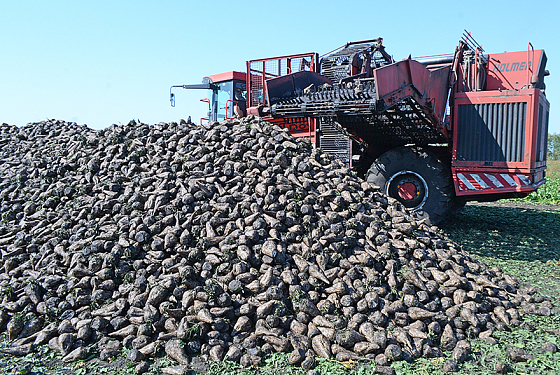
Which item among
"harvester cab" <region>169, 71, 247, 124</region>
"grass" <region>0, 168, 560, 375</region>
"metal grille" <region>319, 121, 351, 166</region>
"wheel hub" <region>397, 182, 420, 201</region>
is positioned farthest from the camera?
"harvester cab" <region>169, 71, 247, 124</region>

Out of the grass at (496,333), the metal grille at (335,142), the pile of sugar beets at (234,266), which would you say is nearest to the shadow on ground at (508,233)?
the grass at (496,333)

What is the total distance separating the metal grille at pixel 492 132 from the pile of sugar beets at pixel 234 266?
79.1 inches

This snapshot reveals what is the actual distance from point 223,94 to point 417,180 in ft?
17.7

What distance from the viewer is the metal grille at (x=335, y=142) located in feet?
25.8

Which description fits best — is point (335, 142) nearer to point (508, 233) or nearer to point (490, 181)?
point (490, 181)

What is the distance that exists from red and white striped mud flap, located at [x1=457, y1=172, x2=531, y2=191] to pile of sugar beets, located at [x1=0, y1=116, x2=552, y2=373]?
1735 millimetres

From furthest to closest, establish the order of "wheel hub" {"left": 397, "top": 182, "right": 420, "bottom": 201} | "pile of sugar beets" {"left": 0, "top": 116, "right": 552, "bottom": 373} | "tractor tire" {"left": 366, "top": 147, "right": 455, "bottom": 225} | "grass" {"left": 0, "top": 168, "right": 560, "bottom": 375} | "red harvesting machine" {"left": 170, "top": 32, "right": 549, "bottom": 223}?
"wheel hub" {"left": 397, "top": 182, "right": 420, "bottom": 201} < "tractor tire" {"left": 366, "top": 147, "right": 455, "bottom": 225} < "red harvesting machine" {"left": 170, "top": 32, "right": 549, "bottom": 223} < "pile of sugar beets" {"left": 0, "top": 116, "right": 552, "bottom": 373} < "grass" {"left": 0, "top": 168, "right": 560, "bottom": 375}

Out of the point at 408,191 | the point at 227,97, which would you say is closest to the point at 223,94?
the point at 227,97

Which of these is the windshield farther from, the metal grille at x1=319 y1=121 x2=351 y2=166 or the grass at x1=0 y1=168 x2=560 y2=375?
the grass at x1=0 y1=168 x2=560 y2=375

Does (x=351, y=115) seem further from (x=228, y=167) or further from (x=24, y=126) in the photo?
(x=24, y=126)

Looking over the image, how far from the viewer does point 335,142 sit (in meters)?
7.96

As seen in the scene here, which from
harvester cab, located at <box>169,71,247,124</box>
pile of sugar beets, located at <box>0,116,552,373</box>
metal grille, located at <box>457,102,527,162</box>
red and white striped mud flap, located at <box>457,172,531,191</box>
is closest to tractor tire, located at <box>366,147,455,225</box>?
red and white striped mud flap, located at <box>457,172,531,191</box>

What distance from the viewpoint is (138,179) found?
532 cm

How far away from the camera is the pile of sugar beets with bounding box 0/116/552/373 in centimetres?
357
